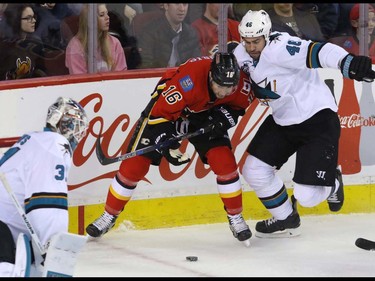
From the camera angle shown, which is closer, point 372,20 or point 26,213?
point 26,213

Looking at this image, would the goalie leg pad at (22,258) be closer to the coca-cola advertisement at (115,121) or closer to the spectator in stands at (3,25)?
the coca-cola advertisement at (115,121)

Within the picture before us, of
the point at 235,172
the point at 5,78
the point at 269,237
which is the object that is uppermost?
the point at 5,78

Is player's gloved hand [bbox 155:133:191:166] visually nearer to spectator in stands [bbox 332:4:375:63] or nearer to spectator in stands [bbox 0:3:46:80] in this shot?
spectator in stands [bbox 0:3:46:80]

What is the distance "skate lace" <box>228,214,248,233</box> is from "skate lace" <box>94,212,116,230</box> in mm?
579

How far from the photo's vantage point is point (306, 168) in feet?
18.5

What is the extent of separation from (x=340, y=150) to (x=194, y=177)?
893mm

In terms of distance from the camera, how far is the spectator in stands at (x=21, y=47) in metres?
5.68

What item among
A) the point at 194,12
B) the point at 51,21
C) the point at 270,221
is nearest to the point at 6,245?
the point at 51,21

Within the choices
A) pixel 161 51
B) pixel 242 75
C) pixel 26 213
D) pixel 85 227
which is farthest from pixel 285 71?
pixel 26 213

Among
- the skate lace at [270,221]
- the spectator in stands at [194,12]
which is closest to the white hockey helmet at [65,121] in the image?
the skate lace at [270,221]

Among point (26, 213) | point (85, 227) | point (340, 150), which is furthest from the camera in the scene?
point (340, 150)

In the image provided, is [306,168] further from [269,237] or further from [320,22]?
[320,22]

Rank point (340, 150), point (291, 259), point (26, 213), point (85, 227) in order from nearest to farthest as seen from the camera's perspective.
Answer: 1. point (26, 213)
2. point (291, 259)
3. point (85, 227)
4. point (340, 150)

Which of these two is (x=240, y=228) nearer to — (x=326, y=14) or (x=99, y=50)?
(x=99, y=50)
